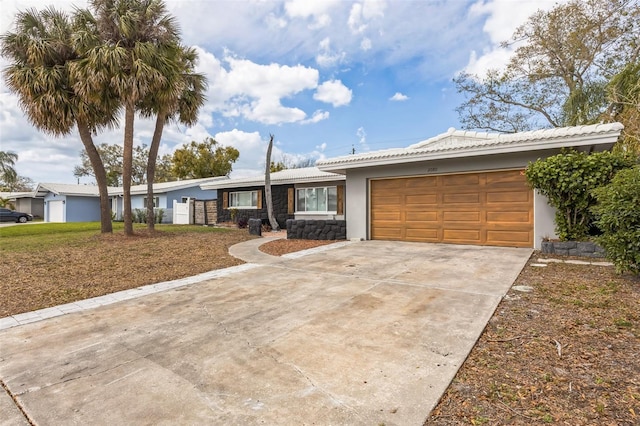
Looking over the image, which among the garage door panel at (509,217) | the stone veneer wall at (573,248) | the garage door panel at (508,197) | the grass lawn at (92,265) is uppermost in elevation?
the garage door panel at (508,197)

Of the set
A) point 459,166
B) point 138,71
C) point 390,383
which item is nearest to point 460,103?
point 459,166

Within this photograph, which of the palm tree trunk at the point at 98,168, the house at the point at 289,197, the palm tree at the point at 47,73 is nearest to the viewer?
the palm tree at the point at 47,73

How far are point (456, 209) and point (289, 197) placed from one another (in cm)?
906

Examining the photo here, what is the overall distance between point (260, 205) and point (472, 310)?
1478 cm

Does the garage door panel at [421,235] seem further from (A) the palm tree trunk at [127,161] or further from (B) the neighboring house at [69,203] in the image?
(B) the neighboring house at [69,203]

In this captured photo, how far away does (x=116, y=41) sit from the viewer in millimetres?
11523

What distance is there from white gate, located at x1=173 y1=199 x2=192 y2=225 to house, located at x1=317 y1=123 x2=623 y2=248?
44.3 ft

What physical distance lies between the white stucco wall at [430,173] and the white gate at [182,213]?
1389 cm

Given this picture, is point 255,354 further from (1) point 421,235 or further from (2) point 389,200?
(2) point 389,200


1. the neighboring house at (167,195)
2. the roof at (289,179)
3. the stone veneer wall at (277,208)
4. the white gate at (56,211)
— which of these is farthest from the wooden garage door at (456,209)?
the white gate at (56,211)

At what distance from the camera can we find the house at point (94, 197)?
2443 centimetres

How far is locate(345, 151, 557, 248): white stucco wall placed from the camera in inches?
333

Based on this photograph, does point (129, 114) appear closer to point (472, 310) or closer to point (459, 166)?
point (459, 166)

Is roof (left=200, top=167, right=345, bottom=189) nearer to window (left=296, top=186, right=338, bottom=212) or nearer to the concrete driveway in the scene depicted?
window (left=296, top=186, right=338, bottom=212)
